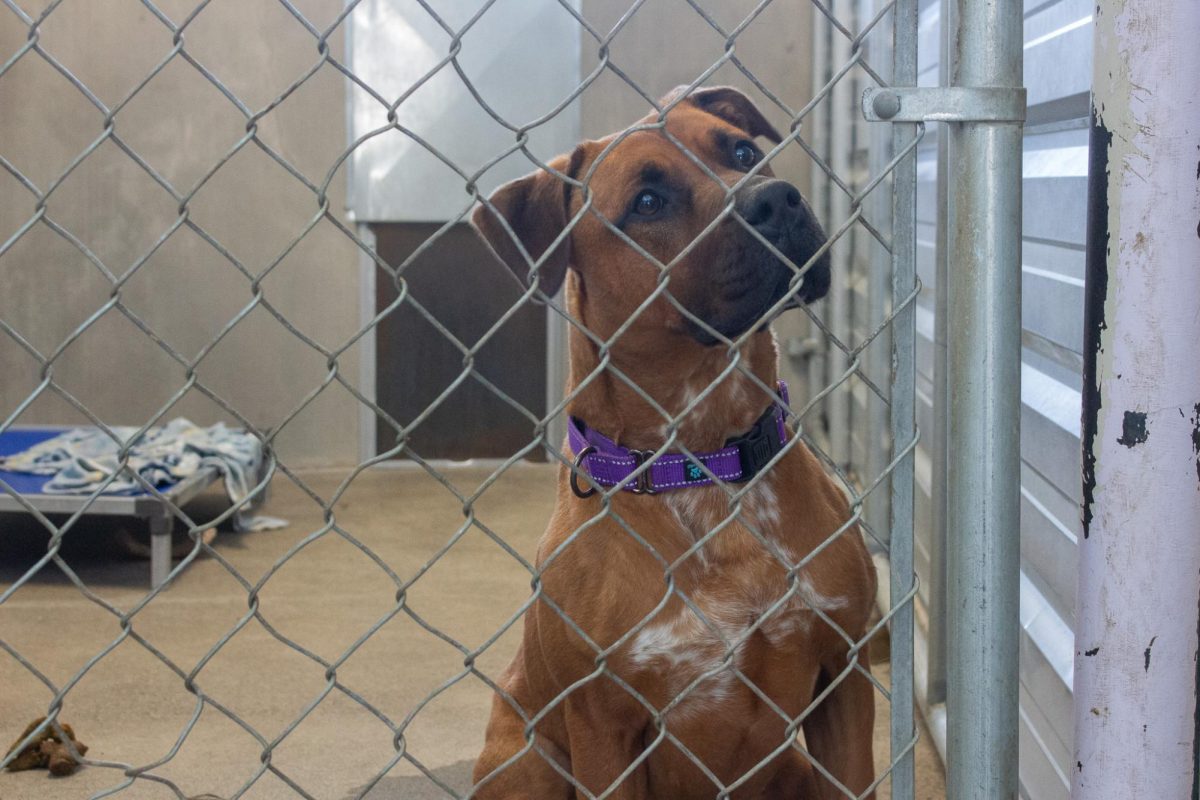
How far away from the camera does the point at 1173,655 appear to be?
1220mm

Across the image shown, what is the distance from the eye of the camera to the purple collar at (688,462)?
6.08 feet

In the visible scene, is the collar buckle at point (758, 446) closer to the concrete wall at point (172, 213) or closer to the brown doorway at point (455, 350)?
the brown doorway at point (455, 350)

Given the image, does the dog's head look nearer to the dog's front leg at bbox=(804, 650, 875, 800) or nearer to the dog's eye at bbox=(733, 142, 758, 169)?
the dog's eye at bbox=(733, 142, 758, 169)

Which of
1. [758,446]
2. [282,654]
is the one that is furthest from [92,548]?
[758,446]

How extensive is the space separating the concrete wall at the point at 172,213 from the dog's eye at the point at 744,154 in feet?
14.8

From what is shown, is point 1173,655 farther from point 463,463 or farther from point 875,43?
point 463,463

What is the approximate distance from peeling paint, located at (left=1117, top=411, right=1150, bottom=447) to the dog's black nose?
2.20 feet

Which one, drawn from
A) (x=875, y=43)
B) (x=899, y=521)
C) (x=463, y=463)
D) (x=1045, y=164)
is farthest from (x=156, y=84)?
(x=899, y=521)

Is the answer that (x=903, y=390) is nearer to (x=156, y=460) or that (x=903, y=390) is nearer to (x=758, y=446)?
(x=758, y=446)

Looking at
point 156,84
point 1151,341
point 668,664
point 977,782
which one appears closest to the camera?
point 1151,341

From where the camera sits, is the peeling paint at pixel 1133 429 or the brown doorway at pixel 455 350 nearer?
the peeling paint at pixel 1133 429

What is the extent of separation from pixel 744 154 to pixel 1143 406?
3.89ft

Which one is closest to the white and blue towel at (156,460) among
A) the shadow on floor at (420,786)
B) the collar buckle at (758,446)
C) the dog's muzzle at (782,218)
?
the shadow on floor at (420,786)

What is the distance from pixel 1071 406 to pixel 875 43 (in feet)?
9.40
